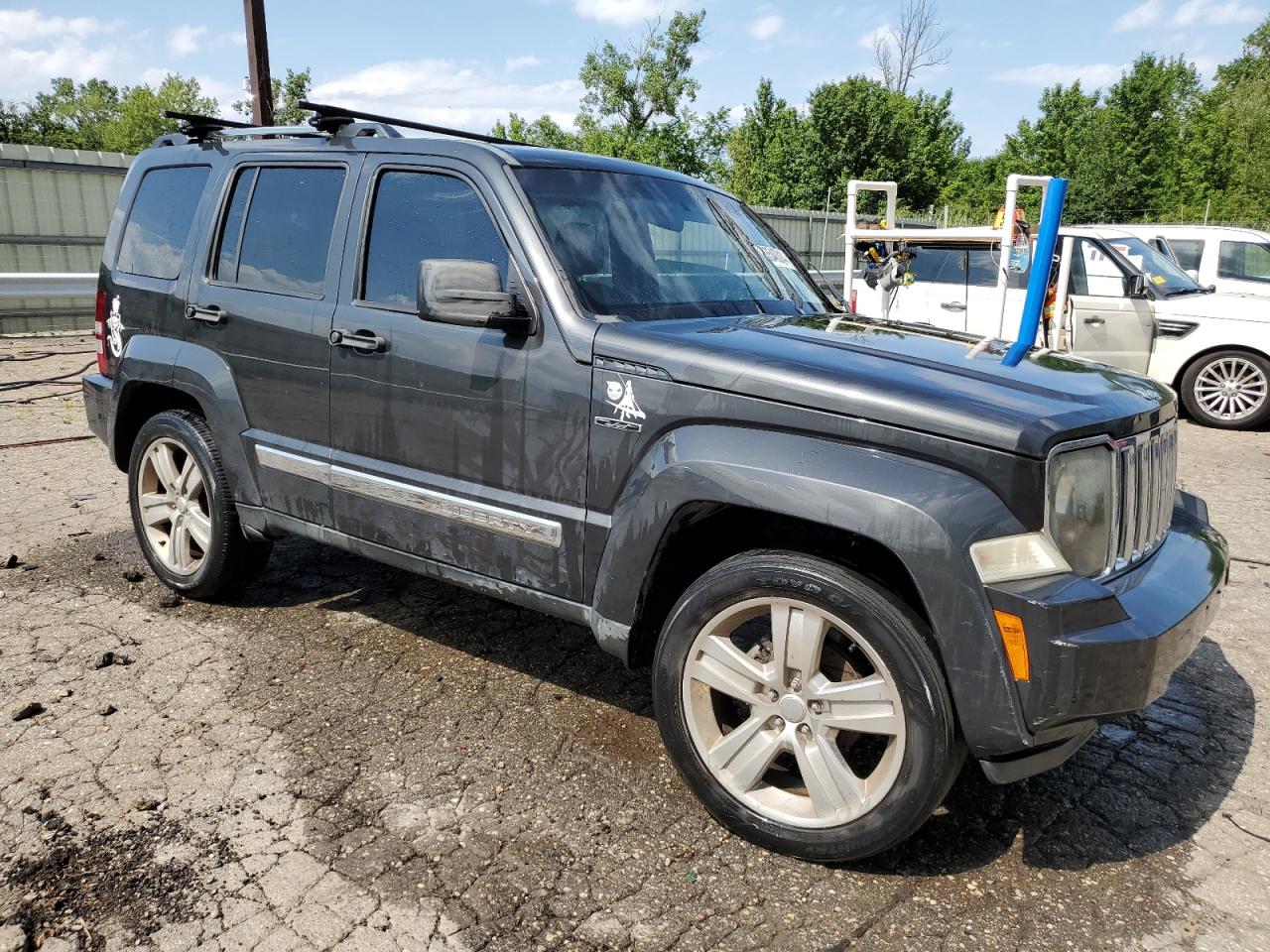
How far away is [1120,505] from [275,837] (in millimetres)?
2531

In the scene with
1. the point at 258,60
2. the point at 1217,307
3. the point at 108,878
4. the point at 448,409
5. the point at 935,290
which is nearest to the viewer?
the point at 108,878

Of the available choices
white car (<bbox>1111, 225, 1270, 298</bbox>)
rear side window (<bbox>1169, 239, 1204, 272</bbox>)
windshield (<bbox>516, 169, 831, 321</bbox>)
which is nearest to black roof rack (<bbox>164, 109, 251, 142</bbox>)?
windshield (<bbox>516, 169, 831, 321</bbox>)

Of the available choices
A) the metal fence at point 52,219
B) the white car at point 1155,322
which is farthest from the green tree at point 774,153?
the white car at point 1155,322

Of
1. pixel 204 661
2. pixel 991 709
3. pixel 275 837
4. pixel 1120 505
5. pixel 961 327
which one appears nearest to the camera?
pixel 991 709

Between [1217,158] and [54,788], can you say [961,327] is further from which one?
[1217,158]

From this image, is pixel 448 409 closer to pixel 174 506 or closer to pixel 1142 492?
pixel 174 506

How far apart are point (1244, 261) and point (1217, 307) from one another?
2844 mm

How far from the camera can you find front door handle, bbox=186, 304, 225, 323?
4.16 meters

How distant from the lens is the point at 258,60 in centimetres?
1315

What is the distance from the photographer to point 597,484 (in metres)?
3.11

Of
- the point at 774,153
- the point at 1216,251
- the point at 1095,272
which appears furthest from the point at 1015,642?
the point at 774,153

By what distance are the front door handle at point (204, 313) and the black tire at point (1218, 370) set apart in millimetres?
9453

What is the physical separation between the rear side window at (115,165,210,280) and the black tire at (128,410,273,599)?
2.27 feet

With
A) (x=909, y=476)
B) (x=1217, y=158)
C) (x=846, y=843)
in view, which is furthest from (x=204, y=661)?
(x=1217, y=158)
